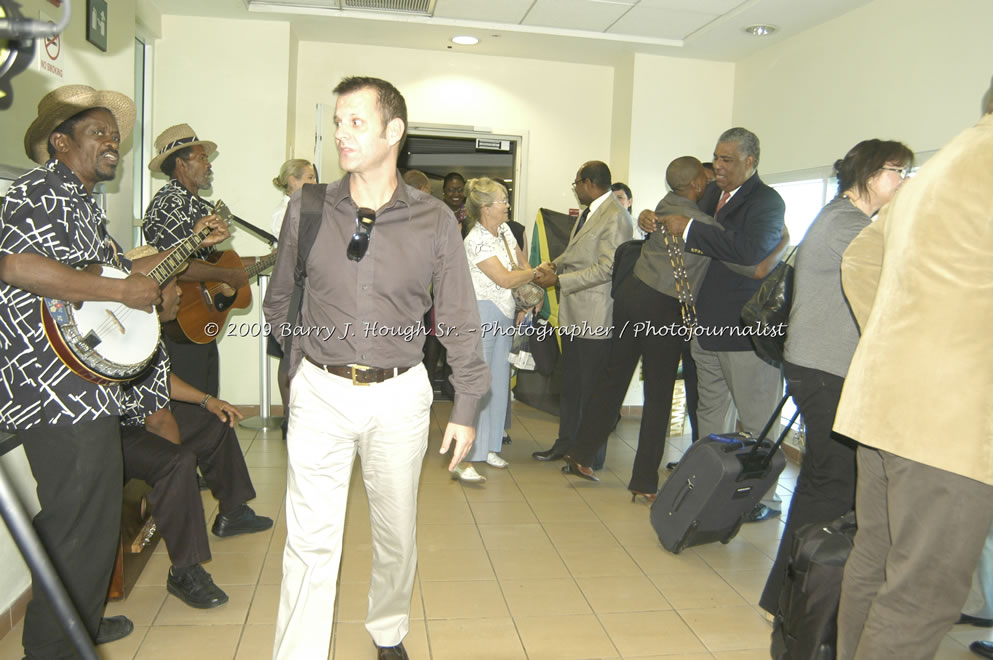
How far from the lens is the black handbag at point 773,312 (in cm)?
288

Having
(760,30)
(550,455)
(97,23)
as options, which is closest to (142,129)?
(97,23)

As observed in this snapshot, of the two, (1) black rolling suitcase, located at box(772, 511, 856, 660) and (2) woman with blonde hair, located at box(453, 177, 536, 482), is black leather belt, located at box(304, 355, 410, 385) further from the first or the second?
(2) woman with blonde hair, located at box(453, 177, 536, 482)

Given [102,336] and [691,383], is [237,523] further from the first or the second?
[691,383]

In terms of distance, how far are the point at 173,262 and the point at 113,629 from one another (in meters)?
1.35

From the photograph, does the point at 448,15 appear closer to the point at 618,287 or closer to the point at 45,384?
the point at 618,287

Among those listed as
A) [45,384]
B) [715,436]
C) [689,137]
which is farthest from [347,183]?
[689,137]

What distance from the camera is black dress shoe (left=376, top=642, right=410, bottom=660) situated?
2.37m

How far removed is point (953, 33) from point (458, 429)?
11.6 ft

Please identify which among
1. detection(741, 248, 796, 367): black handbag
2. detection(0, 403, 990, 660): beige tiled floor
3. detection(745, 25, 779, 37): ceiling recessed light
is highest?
detection(745, 25, 779, 37): ceiling recessed light

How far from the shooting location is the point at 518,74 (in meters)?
6.36

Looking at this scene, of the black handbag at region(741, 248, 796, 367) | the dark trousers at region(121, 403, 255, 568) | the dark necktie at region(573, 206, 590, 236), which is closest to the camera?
the dark trousers at region(121, 403, 255, 568)

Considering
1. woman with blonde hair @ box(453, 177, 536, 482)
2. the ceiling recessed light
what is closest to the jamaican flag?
woman with blonde hair @ box(453, 177, 536, 482)

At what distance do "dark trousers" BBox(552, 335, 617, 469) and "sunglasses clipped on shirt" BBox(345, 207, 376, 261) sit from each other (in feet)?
7.71

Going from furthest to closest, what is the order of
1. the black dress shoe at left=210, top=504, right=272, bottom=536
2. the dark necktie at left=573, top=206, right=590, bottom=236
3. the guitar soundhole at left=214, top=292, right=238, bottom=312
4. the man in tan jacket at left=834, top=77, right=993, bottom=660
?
the dark necktie at left=573, top=206, right=590, bottom=236
the guitar soundhole at left=214, top=292, right=238, bottom=312
the black dress shoe at left=210, top=504, right=272, bottom=536
the man in tan jacket at left=834, top=77, right=993, bottom=660
